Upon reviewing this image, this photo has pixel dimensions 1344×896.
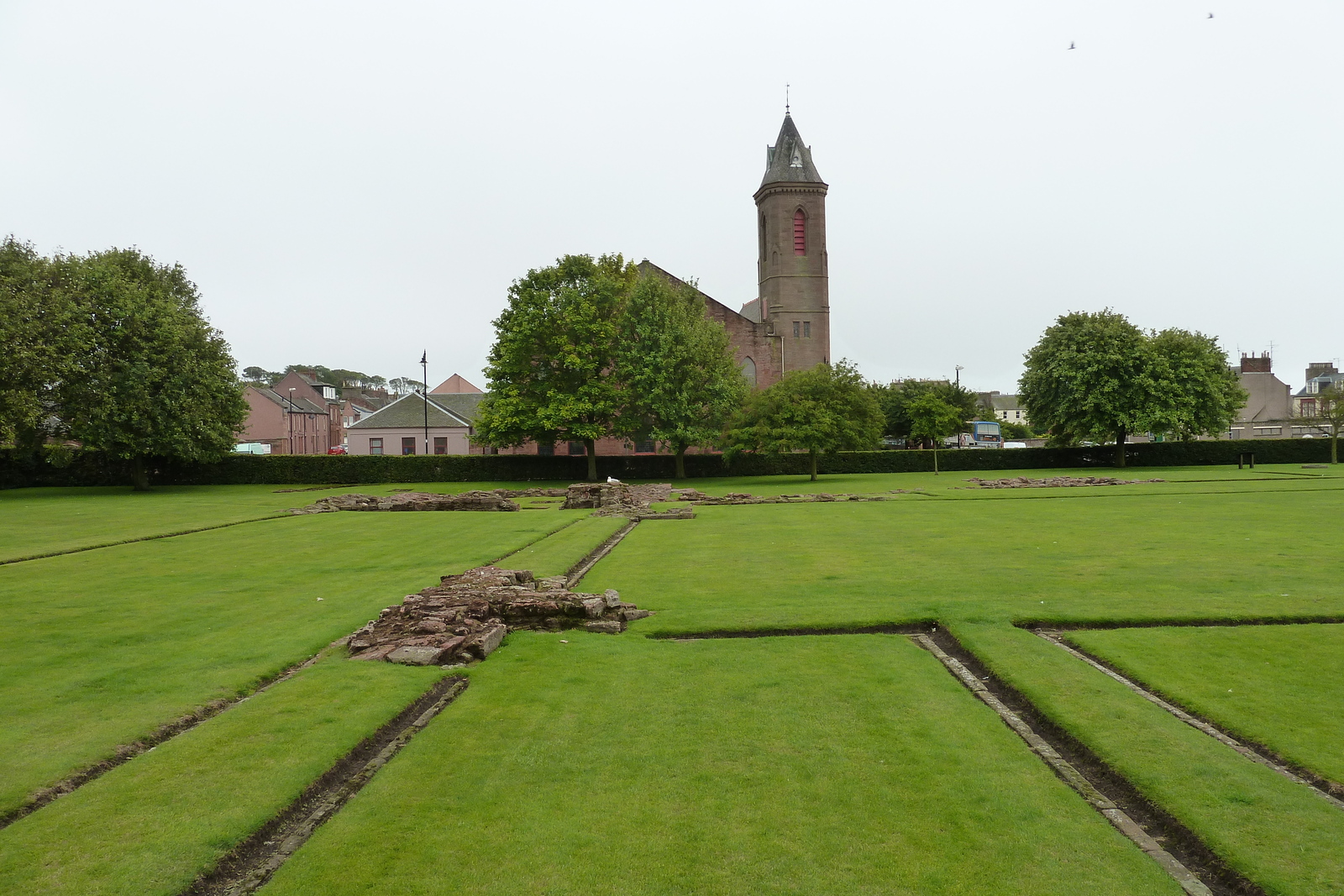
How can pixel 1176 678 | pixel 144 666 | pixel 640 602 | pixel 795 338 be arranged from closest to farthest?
pixel 1176 678, pixel 144 666, pixel 640 602, pixel 795 338

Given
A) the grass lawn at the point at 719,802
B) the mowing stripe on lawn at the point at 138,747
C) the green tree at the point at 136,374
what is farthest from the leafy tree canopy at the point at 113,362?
the grass lawn at the point at 719,802

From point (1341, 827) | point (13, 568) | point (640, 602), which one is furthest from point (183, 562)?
point (1341, 827)

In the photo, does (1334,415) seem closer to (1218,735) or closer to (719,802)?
(1218,735)

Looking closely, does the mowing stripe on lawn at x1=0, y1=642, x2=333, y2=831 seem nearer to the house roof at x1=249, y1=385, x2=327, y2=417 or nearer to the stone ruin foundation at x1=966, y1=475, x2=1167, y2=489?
the stone ruin foundation at x1=966, y1=475, x2=1167, y2=489

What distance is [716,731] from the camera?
7.96 meters

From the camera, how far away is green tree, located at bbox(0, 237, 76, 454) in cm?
4009

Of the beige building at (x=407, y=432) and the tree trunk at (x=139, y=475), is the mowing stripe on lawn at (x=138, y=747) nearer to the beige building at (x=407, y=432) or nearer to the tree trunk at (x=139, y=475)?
the tree trunk at (x=139, y=475)

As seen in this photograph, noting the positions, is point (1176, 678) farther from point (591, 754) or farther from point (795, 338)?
point (795, 338)

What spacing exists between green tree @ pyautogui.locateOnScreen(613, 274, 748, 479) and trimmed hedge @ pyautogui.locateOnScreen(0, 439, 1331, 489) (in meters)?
6.41

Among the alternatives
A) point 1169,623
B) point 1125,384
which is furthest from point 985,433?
point 1169,623

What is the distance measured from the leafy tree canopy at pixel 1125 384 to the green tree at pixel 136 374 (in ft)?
181

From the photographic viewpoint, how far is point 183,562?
18.9 m

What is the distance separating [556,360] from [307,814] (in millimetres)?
45354

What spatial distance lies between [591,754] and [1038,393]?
61553 millimetres
